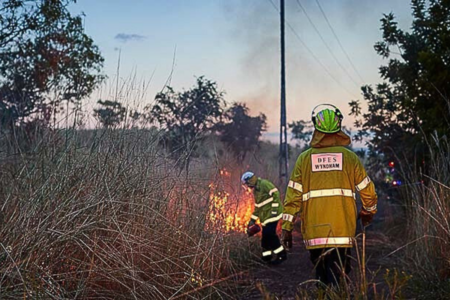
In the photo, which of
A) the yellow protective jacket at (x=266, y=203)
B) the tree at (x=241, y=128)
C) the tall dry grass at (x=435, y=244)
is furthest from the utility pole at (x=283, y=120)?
the tall dry grass at (x=435, y=244)

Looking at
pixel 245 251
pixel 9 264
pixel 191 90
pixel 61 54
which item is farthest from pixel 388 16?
pixel 9 264

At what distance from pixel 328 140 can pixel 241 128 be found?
76.4 ft

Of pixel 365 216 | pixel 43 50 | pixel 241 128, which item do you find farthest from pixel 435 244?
pixel 241 128

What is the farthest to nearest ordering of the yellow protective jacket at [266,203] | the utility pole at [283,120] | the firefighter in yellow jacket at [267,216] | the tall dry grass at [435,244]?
the utility pole at [283,120] < the yellow protective jacket at [266,203] < the firefighter in yellow jacket at [267,216] < the tall dry grass at [435,244]

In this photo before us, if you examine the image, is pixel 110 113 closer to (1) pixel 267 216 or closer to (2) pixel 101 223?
(2) pixel 101 223

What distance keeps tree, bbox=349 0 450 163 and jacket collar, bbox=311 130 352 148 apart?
3245 mm

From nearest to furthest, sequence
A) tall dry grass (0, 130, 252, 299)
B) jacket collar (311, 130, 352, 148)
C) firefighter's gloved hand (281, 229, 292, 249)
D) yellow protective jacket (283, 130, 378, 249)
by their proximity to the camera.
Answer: tall dry grass (0, 130, 252, 299) < yellow protective jacket (283, 130, 378, 249) < jacket collar (311, 130, 352, 148) < firefighter's gloved hand (281, 229, 292, 249)

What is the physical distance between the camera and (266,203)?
1162cm

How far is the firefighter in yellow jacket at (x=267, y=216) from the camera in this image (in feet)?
36.4

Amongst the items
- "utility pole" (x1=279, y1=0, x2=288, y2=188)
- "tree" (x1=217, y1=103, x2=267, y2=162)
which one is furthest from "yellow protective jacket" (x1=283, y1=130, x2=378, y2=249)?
"tree" (x1=217, y1=103, x2=267, y2=162)

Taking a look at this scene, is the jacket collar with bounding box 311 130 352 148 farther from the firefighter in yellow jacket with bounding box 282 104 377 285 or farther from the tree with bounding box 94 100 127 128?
the tree with bounding box 94 100 127 128

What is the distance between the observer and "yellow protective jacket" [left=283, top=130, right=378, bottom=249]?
6184 millimetres

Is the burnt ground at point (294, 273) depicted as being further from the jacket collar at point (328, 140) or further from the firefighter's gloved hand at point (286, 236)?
the jacket collar at point (328, 140)

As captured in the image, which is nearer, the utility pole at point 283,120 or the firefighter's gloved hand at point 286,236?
the firefighter's gloved hand at point 286,236
